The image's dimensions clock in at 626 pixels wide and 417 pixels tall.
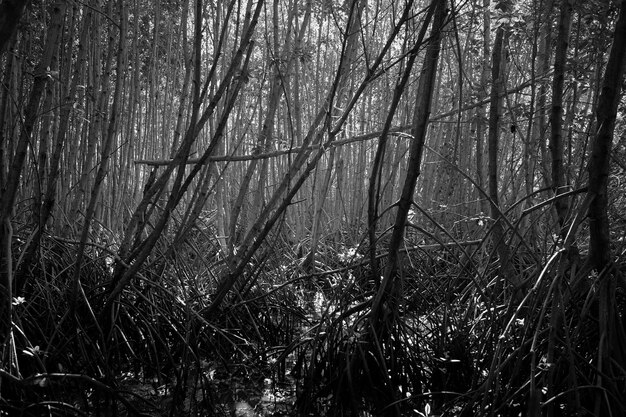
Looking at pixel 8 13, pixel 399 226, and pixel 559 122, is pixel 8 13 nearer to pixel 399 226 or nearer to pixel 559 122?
pixel 399 226

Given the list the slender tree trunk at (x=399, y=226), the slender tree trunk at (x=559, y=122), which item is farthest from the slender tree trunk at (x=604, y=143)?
the slender tree trunk at (x=399, y=226)

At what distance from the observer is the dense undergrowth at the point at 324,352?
2555mm

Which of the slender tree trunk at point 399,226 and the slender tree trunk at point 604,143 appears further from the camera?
the slender tree trunk at point 399,226

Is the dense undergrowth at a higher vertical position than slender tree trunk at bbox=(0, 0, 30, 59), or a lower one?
lower

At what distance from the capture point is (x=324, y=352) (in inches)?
130

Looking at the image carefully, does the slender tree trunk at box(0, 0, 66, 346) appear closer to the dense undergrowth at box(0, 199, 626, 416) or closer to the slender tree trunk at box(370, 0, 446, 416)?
the dense undergrowth at box(0, 199, 626, 416)

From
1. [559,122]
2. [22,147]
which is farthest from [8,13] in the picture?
[559,122]

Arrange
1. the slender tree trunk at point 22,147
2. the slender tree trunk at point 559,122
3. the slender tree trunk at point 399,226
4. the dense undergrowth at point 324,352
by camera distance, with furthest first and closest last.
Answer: the slender tree trunk at point 559,122 → the slender tree trunk at point 399,226 → the slender tree trunk at point 22,147 → the dense undergrowth at point 324,352

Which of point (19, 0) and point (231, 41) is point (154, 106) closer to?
point (231, 41)

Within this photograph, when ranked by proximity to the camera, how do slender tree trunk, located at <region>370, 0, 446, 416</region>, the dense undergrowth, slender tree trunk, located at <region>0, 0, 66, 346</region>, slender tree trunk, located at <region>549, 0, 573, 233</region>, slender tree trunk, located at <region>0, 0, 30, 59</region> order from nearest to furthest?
1. slender tree trunk, located at <region>0, 0, 30, 59</region>
2. the dense undergrowth
3. slender tree trunk, located at <region>0, 0, 66, 346</region>
4. slender tree trunk, located at <region>370, 0, 446, 416</region>
5. slender tree trunk, located at <region>549, 0, 573, 233</region>

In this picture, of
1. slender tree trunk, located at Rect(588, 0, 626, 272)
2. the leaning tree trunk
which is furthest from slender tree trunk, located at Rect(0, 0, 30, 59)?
slender tree trunk, located at Rect(588, 0, 626, 272)

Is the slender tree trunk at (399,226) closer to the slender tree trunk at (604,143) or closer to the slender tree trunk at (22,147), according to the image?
the slender tree trunk at (604,143)

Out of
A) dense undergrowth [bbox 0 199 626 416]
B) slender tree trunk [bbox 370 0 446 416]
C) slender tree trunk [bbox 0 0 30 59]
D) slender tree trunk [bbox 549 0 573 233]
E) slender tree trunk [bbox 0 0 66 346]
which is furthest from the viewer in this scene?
slender tree trunk [bbox 549 0 573 233]

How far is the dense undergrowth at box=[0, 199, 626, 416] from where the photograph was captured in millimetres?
2555
